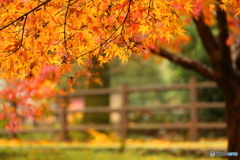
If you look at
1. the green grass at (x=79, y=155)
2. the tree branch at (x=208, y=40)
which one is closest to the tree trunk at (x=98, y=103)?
the green grass at (x=79, y=155)

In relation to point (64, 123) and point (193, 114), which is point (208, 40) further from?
point (64, 123)

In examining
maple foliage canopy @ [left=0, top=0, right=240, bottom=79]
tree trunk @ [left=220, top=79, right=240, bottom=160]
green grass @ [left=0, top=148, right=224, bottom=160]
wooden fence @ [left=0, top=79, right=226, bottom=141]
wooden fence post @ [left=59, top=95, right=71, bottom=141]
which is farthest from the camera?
wooden fence post @ [left=59, top=95, right=71, bottom=141]

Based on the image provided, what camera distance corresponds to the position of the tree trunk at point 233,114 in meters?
6.54

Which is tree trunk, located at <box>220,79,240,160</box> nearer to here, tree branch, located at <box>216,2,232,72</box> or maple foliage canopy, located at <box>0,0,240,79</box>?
tree branch, located at <box>216,2,232,72</box>

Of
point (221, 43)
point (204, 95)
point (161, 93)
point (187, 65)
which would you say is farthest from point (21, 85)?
point (161, 93)

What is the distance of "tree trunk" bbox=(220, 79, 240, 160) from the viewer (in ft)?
21.5

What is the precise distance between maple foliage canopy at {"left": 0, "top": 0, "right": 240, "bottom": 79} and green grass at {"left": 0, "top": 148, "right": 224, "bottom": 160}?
247 inches

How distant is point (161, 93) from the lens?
25891 mm

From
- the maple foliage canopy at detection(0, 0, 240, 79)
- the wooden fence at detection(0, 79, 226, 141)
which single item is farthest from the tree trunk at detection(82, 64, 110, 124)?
the maple foliage canopy at detection(0, 0, 240, 79)

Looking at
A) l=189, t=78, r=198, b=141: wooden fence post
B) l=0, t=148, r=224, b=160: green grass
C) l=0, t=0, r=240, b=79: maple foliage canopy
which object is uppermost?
l=0, t=0, r=240, b=79: maple foliage canopy

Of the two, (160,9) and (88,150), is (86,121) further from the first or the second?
(160,9)

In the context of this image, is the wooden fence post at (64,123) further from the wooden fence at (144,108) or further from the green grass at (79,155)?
the green grass at (79,155)

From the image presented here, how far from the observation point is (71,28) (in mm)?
3459

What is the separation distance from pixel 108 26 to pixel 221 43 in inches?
141
